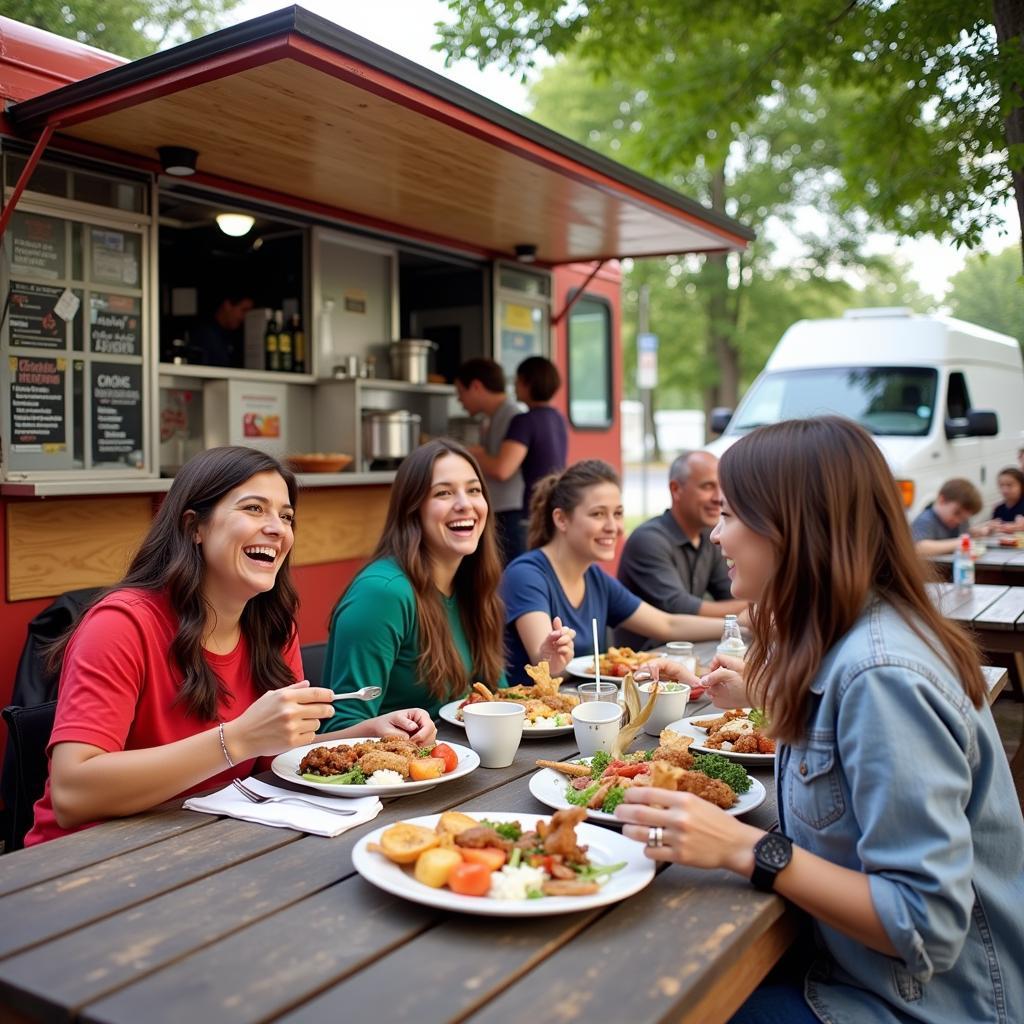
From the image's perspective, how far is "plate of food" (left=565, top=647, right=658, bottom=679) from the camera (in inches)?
132

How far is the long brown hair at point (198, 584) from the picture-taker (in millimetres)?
2424

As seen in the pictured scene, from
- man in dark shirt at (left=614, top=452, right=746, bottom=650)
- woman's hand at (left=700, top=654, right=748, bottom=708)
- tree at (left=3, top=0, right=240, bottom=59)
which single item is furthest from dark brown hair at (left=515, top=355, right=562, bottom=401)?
woman's hand at (left=700, top=654, right=748, bottom=708)

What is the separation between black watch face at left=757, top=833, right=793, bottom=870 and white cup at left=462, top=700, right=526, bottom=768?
80 cm

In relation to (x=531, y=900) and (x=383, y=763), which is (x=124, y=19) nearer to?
(x=383, y=763)

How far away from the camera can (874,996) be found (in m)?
1.74

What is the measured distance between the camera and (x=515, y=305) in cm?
798

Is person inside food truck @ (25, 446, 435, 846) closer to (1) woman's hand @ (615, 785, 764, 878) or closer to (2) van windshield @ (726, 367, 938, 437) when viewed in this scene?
(1) woman's hand @ (615, 785, 764, 878)

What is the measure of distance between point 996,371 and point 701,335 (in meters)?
9.06

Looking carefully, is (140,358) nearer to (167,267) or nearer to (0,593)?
(0,593)

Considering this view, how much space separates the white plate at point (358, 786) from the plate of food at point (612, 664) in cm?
97

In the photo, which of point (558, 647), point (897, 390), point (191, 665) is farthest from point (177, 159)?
point (897, 390)

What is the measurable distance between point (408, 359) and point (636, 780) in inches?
209

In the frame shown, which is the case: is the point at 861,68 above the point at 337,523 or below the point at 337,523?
above

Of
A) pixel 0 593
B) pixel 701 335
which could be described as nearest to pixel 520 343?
pixel 0 593
